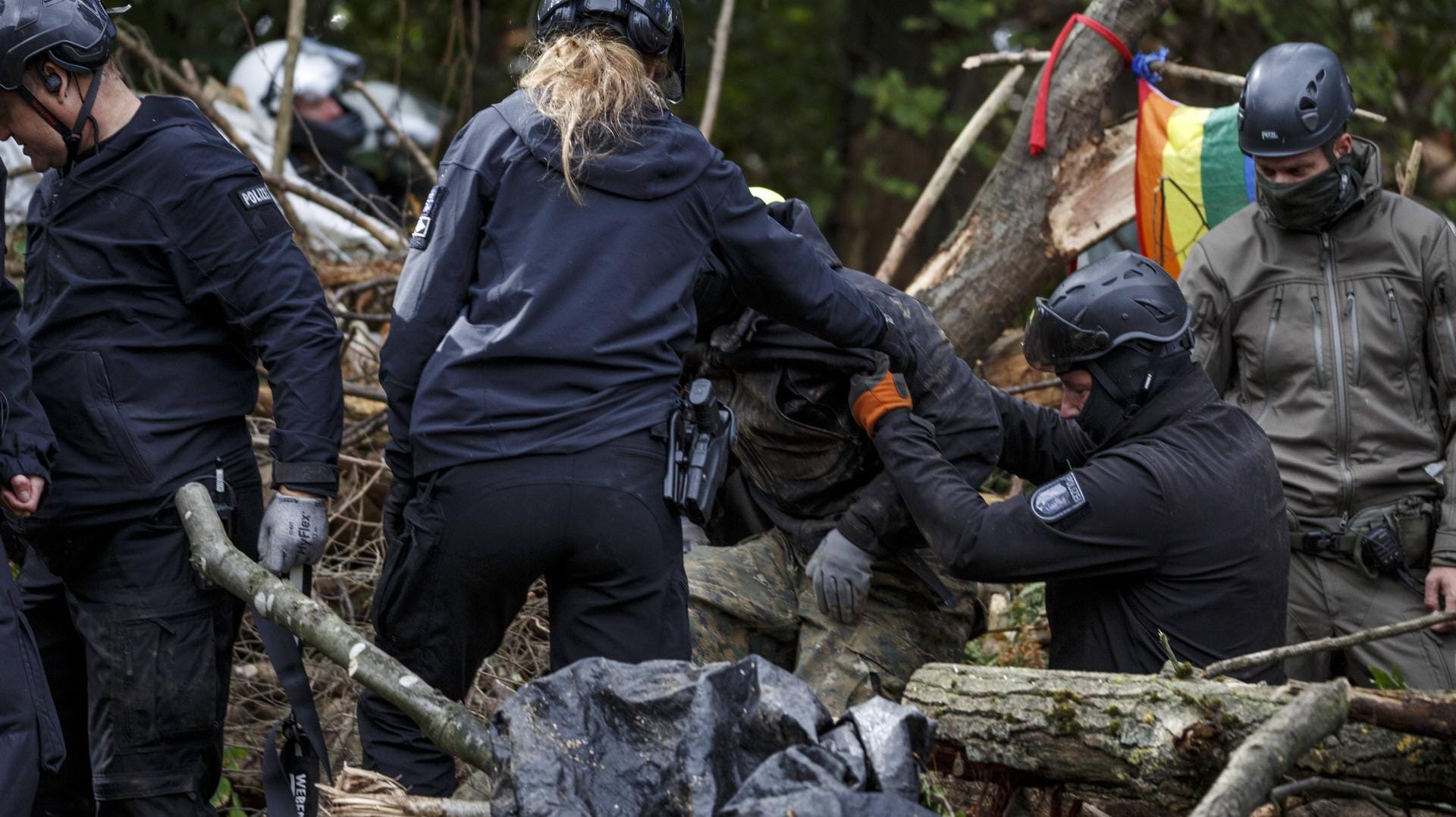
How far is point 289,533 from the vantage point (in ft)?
11.7

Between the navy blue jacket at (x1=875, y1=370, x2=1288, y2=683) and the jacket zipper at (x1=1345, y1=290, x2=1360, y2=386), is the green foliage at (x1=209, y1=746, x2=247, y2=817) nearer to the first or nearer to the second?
the navy blue jacket at (x1=875, y1=370, x2=1288, y2=683)

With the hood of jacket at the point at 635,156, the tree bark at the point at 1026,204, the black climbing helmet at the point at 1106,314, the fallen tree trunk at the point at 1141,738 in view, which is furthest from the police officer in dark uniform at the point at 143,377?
the tree bark at the point at 1026,204

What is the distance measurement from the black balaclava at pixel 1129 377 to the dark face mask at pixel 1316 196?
3.02 ft

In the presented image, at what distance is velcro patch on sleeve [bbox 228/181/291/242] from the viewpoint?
364 cm

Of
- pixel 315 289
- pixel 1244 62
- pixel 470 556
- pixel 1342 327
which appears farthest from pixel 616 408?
pixel 1244 62

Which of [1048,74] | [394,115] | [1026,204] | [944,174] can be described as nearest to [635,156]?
[1026,204]

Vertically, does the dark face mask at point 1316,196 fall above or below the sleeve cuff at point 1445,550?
above

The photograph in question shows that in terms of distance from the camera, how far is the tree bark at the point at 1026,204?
19.3ft

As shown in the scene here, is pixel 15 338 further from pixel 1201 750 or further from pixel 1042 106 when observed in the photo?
pixel 1042 106

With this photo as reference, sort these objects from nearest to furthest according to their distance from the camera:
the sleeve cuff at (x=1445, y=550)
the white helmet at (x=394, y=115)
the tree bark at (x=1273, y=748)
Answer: the tree bark at (x=1273, y=748) < the sleeve cuff at (x=1445, y=550) < the white helmet at (x=394, y=115)

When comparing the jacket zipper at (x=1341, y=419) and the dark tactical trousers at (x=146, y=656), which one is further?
the jacket zipper at (x=1341, y=419)

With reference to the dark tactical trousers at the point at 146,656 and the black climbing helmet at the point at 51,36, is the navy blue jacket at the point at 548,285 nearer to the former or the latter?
the dark tactical trousers at the point at 146,656

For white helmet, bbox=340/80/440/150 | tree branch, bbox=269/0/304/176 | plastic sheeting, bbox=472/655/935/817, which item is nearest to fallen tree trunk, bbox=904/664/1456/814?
plastic sheeting, bbox=472/655/935/817

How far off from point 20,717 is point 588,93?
1845 millimetres
